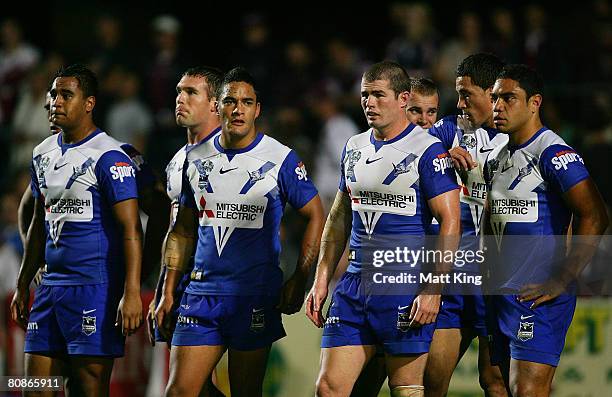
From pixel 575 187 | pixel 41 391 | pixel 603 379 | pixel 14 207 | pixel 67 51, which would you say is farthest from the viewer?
pixel 67 51

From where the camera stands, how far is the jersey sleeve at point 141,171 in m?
8.11

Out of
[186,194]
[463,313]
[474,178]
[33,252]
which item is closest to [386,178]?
[474,178]

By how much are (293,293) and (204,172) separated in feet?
3.50

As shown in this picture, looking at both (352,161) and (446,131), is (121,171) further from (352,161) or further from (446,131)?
(446,131)

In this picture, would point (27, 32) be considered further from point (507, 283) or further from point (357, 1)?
point (507, 283)

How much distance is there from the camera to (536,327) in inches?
283

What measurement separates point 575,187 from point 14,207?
787cm

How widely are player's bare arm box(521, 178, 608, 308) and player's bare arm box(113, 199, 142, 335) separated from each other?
9.26ft

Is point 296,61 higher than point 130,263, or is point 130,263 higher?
point 296,61

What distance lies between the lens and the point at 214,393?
8078 mm

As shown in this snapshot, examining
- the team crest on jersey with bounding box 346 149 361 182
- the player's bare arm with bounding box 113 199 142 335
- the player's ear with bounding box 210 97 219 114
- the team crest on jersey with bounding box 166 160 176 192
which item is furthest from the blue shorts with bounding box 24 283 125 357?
the team crest on jersey with bounding box 346 149 361 182

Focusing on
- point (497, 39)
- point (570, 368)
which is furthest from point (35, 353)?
point (497, 39)

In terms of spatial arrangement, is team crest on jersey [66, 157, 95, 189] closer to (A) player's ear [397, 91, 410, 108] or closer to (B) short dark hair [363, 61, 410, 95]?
(B) short dark hair [363, 61, 410, 95]

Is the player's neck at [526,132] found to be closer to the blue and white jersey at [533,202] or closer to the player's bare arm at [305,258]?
the blue and white jersey at [533,202]
